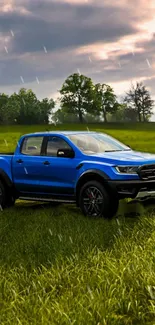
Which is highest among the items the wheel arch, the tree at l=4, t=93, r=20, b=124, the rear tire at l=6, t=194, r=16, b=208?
the tree at l=4, t=93, r=20, b=124

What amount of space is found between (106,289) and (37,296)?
0.73 m

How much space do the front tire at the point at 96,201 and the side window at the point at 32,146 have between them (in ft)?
6.25

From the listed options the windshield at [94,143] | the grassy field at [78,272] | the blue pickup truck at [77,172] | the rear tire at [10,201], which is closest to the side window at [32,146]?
the blue pickup truck at [77,172]

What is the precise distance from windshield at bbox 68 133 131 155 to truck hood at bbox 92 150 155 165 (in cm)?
35

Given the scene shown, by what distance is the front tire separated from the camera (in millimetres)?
9562

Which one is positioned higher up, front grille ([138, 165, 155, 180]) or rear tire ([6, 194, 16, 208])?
front grille ([138, 165, 155, 180])

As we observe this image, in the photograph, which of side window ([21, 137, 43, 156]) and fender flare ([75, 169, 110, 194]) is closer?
fender flare ([75, 169, 110, 194])

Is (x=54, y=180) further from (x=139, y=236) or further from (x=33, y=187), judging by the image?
(x=139, y=236)

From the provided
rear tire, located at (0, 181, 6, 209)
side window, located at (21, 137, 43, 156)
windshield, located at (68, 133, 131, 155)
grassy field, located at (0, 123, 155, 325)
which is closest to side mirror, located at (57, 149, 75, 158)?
windshield, located at (68, 133, 131, 155)

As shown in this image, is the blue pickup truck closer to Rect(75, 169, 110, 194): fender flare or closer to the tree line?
Rect(75, 169, 110, 194): fender flare

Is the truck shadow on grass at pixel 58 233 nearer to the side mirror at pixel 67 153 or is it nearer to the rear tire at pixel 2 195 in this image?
the rear tire at pixel 2 195

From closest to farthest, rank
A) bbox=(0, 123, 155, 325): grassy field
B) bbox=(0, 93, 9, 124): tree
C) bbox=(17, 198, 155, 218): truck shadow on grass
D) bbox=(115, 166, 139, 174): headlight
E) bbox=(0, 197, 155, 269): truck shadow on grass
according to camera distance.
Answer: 1. bbox=(0, 123, 155, 325): grassy field
2. bbox=(0, 197, 155, 269): truck shadow on grass
3. bbox=(115, 166, 139, 174): headlight
4. bbox=(17, 198, 155, 218): truck shadow on grass
5. bbox=(0, 93, 9, 124): tree

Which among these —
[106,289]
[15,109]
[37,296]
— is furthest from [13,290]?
[15,109]

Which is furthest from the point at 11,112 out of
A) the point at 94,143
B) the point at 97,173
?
the point at 97,173
